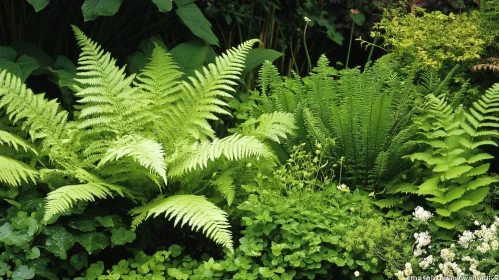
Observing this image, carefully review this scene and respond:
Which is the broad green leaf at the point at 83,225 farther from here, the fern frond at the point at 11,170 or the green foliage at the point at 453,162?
the green foliage at the point at 453,162

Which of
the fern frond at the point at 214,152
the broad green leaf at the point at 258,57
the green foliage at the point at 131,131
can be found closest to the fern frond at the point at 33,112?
the green foliage at the point at 131,131

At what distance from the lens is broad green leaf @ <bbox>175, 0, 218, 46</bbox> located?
4320 millimetres

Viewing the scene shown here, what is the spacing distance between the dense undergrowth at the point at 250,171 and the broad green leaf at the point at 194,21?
0.02 metres

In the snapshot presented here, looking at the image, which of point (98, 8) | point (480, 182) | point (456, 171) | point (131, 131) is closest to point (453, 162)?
point (456, 171)

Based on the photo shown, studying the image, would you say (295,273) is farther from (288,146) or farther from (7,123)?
(7,123)

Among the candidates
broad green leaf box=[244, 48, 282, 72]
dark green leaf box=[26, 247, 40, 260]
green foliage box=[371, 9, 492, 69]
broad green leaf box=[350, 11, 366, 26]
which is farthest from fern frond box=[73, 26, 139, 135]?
broad green leaf box=[350, 11, 366, 26]

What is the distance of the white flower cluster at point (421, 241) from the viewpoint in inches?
126

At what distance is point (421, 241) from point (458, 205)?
0.35m

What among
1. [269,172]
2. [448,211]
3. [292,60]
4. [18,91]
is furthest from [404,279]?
[292,60]

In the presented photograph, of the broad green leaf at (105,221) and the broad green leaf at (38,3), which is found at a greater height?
the broad green leaf at (38,3)

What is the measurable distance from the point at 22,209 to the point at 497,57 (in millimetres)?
2814

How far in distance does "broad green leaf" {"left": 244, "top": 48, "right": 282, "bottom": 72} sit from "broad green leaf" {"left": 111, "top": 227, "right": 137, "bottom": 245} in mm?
1656

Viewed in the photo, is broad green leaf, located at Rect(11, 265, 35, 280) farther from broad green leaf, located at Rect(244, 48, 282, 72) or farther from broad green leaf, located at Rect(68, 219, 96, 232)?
broad green leaf, located at Rect(244, 48, 282, 72)

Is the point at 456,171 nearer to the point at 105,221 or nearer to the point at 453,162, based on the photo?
the point at 453,162
